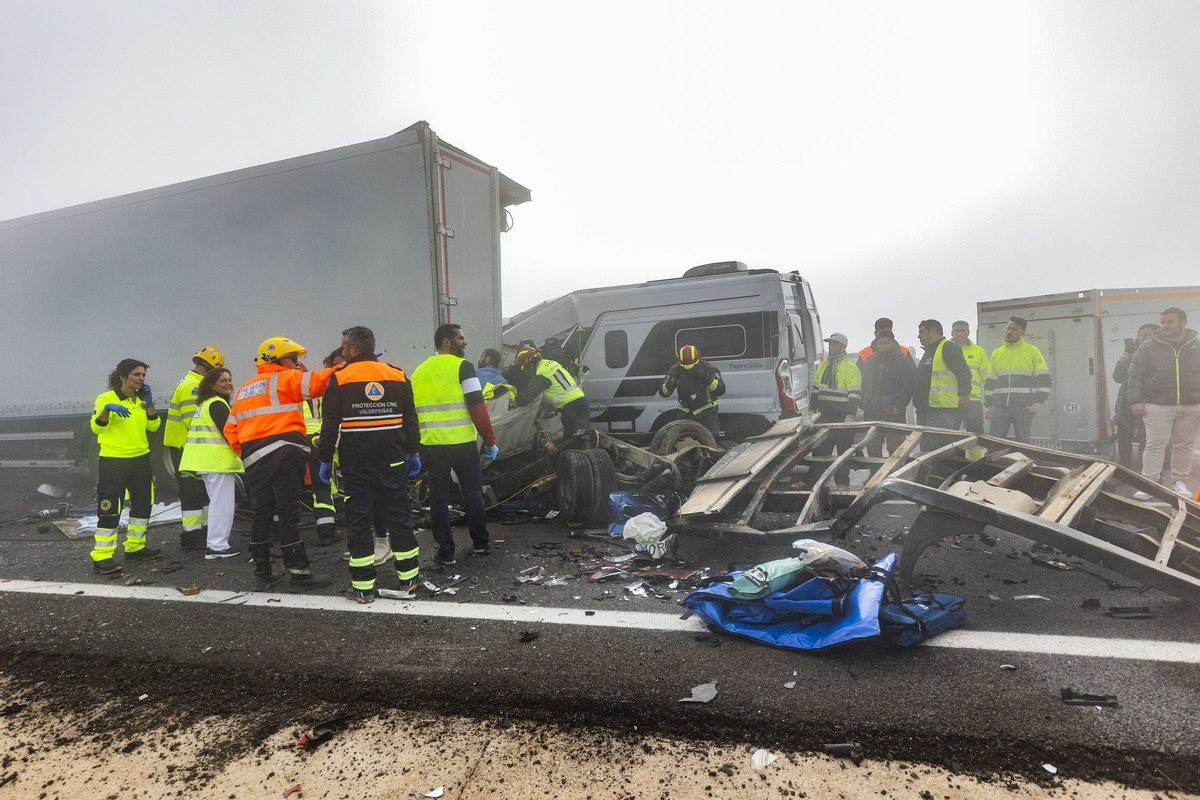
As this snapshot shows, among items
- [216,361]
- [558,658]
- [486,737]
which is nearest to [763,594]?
[558,658]

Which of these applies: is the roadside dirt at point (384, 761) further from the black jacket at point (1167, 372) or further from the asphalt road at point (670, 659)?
the black jacket at point (1167, 372)

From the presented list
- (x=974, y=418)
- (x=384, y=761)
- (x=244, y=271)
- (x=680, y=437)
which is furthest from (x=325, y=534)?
(x=974, y=418)

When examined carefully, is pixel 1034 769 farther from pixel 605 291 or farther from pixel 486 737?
pixel 605 291

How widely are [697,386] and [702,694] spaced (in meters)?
4.41

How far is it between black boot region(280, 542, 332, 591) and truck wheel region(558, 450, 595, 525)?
6.51ft

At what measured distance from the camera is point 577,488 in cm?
525

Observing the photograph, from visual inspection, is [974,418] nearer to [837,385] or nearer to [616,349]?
[837,385]

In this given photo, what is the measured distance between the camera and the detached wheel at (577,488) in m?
5.26

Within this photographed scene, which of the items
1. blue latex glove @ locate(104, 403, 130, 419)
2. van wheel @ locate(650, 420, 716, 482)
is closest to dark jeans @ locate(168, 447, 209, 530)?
blue latex glove @ locate(104, 403, 130, 419)

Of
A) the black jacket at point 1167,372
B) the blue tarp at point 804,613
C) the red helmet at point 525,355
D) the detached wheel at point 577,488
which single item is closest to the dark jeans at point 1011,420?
the black jacket at point 1167,372

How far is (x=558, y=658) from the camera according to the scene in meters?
2.78

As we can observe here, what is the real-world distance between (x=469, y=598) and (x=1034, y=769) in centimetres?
280

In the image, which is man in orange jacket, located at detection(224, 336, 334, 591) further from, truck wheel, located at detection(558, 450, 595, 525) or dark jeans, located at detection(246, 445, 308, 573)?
truck wheel, located at detection(558, 450, 595, 525)

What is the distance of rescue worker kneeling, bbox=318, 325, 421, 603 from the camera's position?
151 inches
